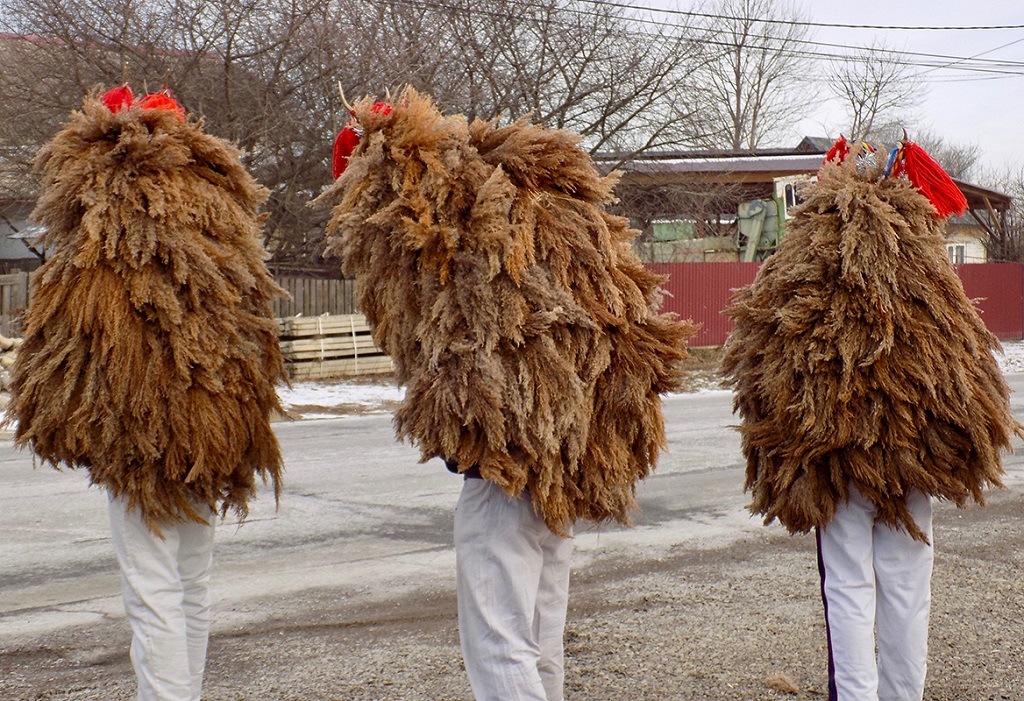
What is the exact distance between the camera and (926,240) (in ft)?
11.1

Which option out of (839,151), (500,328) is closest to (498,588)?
(500,328)

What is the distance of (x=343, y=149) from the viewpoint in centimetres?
306

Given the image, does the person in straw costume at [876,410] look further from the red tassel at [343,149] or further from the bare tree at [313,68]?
the bare tree at [313,68]

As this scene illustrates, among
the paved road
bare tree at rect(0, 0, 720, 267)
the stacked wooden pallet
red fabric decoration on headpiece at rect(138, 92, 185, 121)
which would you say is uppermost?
bare tree at rect(0, 0, 720, 267)

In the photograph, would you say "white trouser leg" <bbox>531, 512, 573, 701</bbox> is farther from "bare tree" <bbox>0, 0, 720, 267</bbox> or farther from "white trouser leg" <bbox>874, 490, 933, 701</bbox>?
"bare tree" <bbox>0, 0, 720, 267</bbox>

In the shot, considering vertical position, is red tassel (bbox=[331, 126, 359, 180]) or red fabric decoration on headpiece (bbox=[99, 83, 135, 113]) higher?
red fabric decoration on headpiece (bbox=[99, 83, 135, 113])

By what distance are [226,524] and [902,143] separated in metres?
4.92

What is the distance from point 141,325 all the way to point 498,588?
1300 mm

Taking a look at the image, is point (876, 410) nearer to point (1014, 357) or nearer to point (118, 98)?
point (118, 98)

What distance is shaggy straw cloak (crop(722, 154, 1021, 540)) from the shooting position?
3309 millimetres

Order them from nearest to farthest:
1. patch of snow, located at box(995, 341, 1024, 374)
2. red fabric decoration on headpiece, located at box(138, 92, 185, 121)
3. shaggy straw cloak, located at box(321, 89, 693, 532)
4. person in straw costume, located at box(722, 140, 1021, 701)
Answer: shaggy straw cloak, located at box(321, 89, 693, 532)
person in straw costume, located at box(722, 140, 1021, 701)
red fabric decoration on headpiece, located at box(138, 92, 185, 121)
patch of snow, located at box(995, 341, 1024, 374)

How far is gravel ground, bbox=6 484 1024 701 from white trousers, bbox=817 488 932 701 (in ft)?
1.92

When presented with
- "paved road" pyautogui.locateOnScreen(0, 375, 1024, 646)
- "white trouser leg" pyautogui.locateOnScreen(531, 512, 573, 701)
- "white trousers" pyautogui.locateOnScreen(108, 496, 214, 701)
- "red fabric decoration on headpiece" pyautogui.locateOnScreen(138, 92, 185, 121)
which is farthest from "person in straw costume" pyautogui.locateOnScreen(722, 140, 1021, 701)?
"red fabric decoration on headpiece" pyautogui.locateOnScreen(138, 92, 185, 121)

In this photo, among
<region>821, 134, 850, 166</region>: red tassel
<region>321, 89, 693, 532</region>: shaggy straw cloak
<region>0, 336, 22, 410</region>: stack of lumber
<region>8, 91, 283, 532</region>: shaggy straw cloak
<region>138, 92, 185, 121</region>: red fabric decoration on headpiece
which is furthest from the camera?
<region>0, 336, 22, 410</region>: stack of lumber
